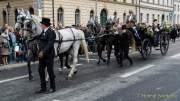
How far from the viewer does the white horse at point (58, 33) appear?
10.8 m

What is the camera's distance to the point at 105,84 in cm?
1095

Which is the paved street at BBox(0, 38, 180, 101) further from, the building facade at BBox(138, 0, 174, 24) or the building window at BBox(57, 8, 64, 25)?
the building facade at BBox(138, 0, 174, 24)

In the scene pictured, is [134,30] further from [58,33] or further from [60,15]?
[60,15]

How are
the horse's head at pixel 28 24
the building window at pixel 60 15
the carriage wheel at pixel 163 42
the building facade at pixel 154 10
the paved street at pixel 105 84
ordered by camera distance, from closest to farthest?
the paved street at pixel 105 84 → the horse's head at pixel 28 24 → the carriage wheel at pixel 163 42 → the building window at pixel 60 15 → the building facade at pixel 154 10

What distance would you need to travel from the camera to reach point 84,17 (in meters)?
44.4

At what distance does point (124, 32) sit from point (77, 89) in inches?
232

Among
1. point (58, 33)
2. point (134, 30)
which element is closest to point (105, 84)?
point (58, 33)

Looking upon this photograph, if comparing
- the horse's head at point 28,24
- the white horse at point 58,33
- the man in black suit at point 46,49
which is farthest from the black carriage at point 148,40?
the man in black suit at point 46,49

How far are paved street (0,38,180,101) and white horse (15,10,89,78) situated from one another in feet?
2.95

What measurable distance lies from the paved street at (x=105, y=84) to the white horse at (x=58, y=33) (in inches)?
35.4

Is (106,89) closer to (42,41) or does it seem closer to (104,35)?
→ (42,41)

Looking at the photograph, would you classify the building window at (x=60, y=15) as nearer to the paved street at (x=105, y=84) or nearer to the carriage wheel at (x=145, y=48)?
the carriage wheel at (x=145, y=48)

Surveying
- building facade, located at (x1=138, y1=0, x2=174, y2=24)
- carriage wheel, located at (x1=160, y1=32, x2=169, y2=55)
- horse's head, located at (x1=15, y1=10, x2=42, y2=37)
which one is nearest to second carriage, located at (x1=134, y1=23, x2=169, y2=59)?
carriage wheel, located at (x1=160, y1=32, x2=169, y2=55)

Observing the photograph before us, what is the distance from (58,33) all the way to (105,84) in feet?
6.39
